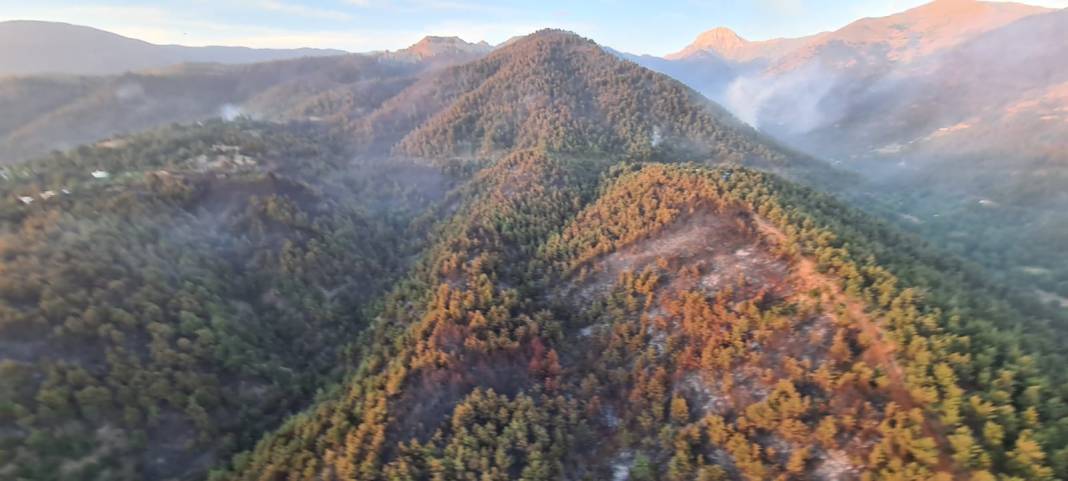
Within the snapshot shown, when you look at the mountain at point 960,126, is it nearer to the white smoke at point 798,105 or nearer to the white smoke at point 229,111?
the white smoke at point 798,105

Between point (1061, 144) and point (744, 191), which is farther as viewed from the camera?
point (1061, 144)

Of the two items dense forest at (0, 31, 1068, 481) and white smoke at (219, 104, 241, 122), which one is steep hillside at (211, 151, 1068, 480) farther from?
white smoke at (219, 104, 241, 122)

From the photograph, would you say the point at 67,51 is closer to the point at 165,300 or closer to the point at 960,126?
the point at 165,300

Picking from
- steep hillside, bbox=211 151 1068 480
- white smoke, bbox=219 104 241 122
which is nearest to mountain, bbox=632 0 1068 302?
steep hillside, bbox=211 151 1068 480

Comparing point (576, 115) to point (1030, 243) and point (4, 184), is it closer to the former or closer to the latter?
point (1030, 243)

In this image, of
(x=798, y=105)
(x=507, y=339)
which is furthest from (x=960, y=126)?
(x=507, y=339)

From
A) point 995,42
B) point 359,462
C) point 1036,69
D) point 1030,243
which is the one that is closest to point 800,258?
point 359,462
